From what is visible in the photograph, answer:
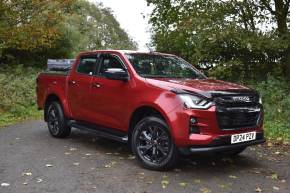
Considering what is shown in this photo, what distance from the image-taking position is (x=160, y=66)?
28.3ft

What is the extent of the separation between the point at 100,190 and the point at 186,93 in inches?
75.5

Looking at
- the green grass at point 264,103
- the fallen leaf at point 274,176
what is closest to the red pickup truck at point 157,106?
the fallen leaf at point 274,176

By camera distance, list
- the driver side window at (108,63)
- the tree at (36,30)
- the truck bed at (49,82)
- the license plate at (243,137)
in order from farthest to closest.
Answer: the tree at (36,30)
the truck bed at (49,82)
the driver side window at (108,63)
the license plate at (243,137)

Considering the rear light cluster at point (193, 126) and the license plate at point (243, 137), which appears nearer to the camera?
the rear light cluster at point (193, 126)

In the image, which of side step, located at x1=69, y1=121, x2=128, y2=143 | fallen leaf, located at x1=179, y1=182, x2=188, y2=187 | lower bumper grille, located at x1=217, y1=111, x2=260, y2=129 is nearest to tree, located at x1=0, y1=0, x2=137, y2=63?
side step, located at x1=69, y1=121, x2=128, y2=143

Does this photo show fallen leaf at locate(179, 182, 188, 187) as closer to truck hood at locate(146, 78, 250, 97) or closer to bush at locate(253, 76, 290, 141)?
truck hood at locate(146, 78, 250, 97)

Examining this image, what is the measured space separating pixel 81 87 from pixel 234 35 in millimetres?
7480

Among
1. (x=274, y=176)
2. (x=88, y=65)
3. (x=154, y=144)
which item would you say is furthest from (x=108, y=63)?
(x=274, y=176)

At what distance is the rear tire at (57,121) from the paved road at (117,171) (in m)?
0.43

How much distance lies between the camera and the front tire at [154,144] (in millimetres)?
7312

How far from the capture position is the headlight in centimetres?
698

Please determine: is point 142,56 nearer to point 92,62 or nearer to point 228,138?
point 92,62

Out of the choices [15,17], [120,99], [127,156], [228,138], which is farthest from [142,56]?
[15,17]

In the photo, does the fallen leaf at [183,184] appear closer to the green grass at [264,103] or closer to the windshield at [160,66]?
the windshield at [160,66]
